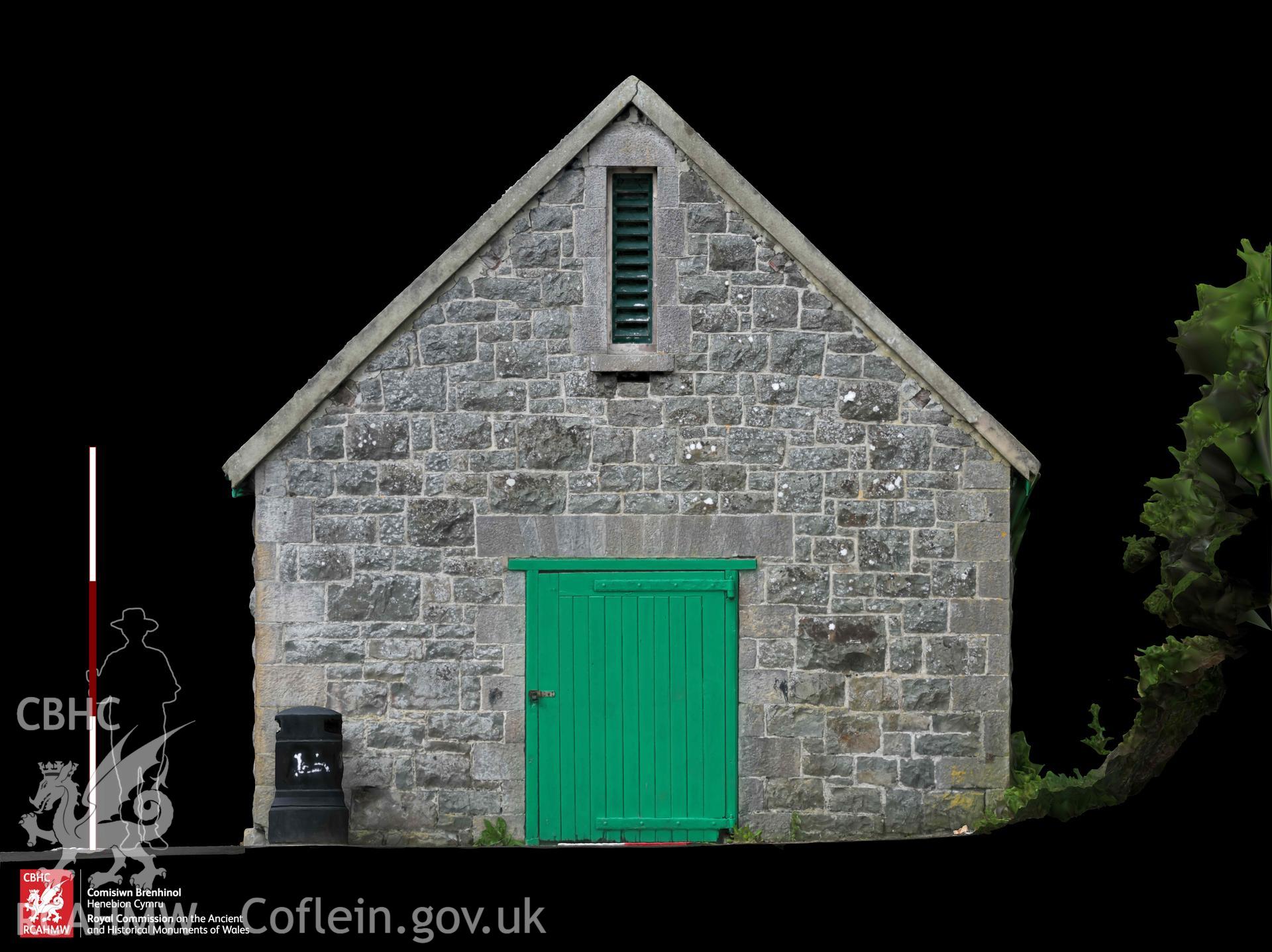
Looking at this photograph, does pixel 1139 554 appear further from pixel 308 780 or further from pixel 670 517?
pixel 308 780

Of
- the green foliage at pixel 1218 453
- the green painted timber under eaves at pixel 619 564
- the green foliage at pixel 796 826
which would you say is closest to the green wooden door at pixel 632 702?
the green painted timber under eaves at pixel 619 564

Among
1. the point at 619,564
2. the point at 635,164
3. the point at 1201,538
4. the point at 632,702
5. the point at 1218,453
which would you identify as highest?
the point at 635,164

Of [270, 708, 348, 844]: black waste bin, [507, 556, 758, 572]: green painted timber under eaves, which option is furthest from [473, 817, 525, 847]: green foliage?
[507, 556, 758, 572]: green painted timber under eaves

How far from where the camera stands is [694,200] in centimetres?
1457

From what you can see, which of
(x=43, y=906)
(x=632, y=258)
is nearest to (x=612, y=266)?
(x=632, y=258)

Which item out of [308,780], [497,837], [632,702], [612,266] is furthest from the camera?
[612,266]

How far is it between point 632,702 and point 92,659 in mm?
3874

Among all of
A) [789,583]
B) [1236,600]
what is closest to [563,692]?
[789,583]

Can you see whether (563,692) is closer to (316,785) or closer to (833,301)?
(316,785)

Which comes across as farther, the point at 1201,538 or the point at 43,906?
the point at 1201,538

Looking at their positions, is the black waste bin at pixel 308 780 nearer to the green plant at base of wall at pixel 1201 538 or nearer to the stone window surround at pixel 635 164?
the stone window surround at pixel 635 164

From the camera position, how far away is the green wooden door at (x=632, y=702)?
47.7ft

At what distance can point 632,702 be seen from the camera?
14555mm

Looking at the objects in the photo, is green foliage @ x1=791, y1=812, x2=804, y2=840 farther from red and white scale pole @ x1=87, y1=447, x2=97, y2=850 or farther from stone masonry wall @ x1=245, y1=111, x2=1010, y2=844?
red and white scale pole @ x1=87, y1=447, x2=97, y2=850
